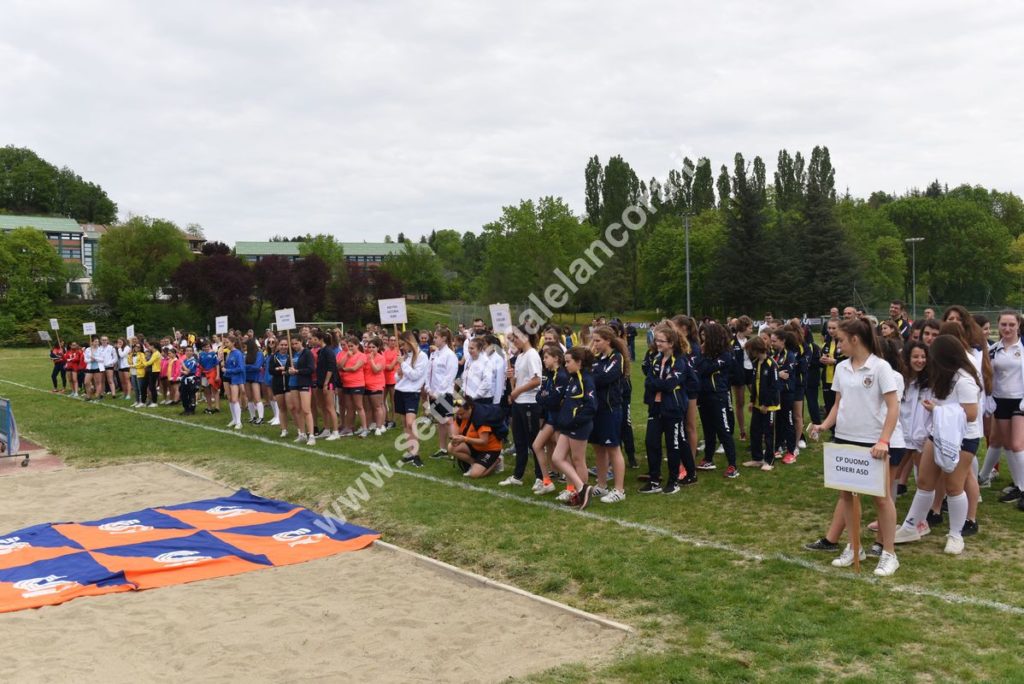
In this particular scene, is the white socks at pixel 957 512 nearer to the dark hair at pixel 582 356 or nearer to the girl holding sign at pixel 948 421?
the girl holding sign at pixel 948 421

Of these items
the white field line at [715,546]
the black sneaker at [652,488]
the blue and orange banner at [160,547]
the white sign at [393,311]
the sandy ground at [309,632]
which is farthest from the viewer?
the white sign at [393,311]

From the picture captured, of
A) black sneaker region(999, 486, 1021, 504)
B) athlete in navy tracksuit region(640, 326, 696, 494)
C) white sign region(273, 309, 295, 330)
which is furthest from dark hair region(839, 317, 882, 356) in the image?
white sign region(273, 309, 295, 330)

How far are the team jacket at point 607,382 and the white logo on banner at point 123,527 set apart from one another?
16.7 feet

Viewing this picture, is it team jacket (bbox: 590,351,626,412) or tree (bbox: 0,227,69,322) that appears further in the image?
tree (bbox: 0,227,69,322)

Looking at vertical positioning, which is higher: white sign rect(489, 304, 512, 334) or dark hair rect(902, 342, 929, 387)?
white sign rect(489, 304, 512, 334)

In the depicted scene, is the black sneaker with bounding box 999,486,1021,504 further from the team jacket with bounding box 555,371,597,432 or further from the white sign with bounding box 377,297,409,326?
the white sign with bounding box 377,297,409,326

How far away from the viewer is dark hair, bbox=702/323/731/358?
10.1 metres

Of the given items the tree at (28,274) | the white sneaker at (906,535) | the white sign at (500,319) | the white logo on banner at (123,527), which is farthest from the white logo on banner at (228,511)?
the tree at (28,274)

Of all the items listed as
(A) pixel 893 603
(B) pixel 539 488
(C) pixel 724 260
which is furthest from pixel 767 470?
(C) pixel 724 260

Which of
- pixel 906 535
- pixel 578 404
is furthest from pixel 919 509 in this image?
pixel 578 404

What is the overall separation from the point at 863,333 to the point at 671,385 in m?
2.95

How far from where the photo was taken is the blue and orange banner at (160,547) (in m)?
6.64

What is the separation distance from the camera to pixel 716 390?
9.90m

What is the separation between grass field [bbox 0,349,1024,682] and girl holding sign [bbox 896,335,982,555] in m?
0.35
